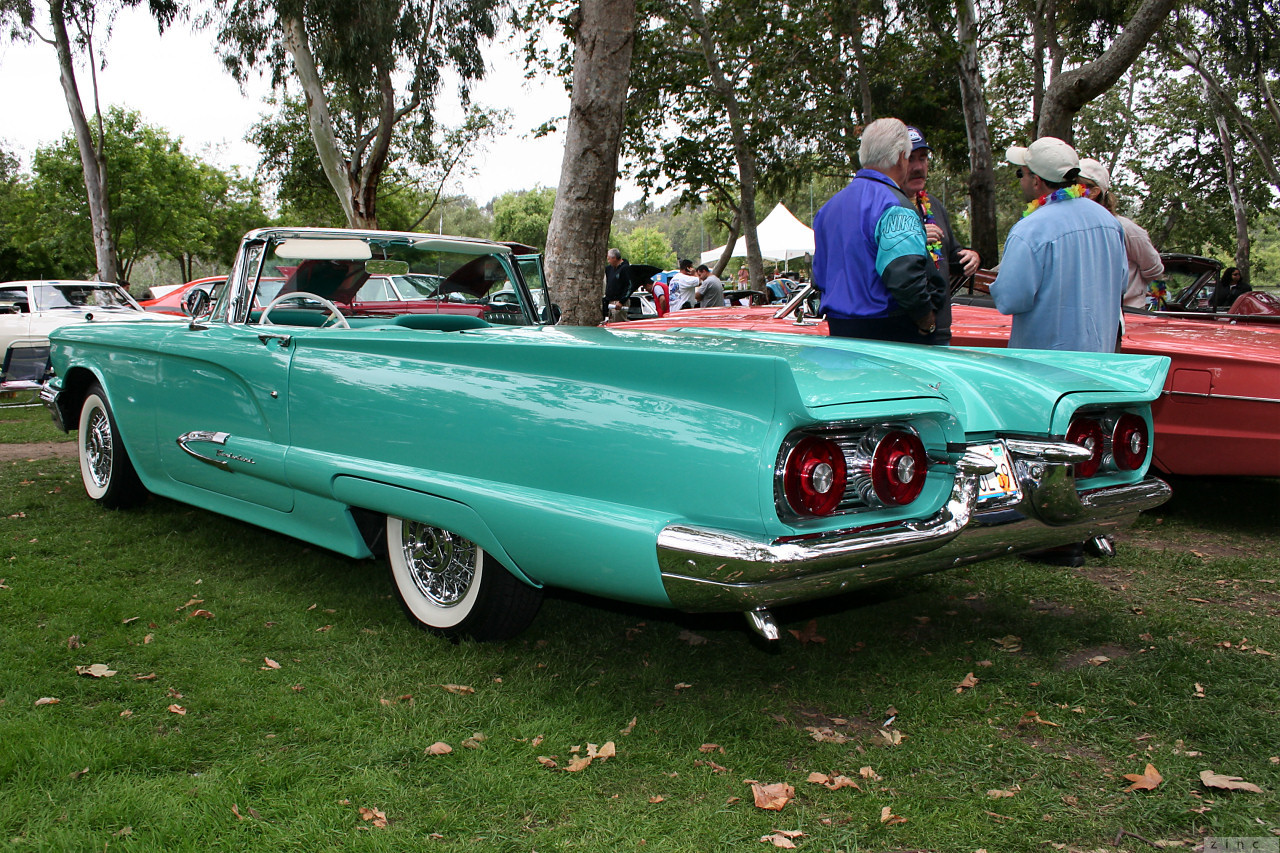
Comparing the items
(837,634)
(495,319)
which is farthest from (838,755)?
(495,319)

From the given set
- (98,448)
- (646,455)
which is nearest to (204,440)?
(98,448)

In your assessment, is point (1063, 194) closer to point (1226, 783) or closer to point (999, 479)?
point (999, 479)

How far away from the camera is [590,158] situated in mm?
7070

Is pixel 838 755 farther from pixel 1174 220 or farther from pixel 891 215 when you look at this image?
pixel 1174 220

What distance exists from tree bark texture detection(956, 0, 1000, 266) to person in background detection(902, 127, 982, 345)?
33.1 ft

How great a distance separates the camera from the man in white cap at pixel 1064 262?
384 centimetres

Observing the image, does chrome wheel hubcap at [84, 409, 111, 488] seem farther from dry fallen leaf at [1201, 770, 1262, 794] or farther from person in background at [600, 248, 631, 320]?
person in background at [600, 248, 631, 320]

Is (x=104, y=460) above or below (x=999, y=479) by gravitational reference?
below

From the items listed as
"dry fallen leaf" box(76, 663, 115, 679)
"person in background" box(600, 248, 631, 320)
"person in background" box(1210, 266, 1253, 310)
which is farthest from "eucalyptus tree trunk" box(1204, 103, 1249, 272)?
"dry fallen leaf" box(76, 663, 115, 679)

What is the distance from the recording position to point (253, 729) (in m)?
2.64

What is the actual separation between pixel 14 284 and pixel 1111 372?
49.9 feet

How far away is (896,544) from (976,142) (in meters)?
12.9

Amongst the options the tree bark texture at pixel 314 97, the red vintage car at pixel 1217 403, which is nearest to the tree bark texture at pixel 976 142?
the red vintage car at pixel 1217 403

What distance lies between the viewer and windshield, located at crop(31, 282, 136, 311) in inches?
526
